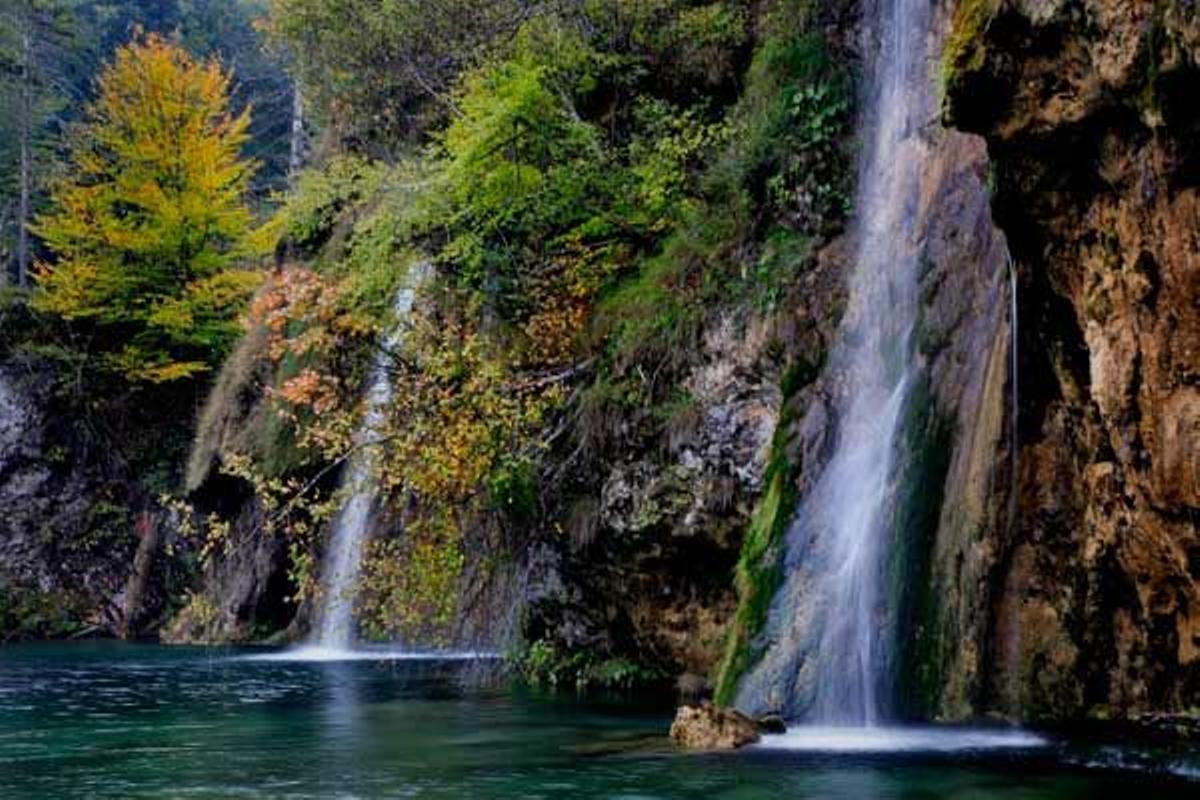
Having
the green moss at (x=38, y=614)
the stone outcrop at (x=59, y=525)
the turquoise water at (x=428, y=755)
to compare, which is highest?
the stone outcrop at (x=59, y=525)

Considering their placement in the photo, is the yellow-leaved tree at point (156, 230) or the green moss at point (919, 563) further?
the yellow-leaved tree at point (156, 230)

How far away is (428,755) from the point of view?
9.87 meters

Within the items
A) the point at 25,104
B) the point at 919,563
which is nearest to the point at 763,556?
the point at 919,563

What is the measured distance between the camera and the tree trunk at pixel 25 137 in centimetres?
3380

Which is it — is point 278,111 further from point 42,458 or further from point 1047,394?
point 1047,394

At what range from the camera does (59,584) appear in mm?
28562

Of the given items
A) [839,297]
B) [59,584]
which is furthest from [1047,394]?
[59,584]

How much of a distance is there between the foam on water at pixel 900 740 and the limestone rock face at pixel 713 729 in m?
0.13

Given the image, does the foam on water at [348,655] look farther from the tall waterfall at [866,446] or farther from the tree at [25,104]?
the tree at [25,104]

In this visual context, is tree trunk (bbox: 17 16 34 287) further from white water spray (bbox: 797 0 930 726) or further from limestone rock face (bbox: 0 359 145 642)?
white water spray (bbox: 797 0 930 726)

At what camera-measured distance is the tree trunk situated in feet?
111

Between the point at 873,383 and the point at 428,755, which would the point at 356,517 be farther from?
the point at 428,755

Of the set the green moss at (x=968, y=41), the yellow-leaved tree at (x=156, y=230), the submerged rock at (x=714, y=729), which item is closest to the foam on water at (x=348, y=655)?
the submerged rock at (x=714, y=729)

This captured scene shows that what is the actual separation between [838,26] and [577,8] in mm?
3632
